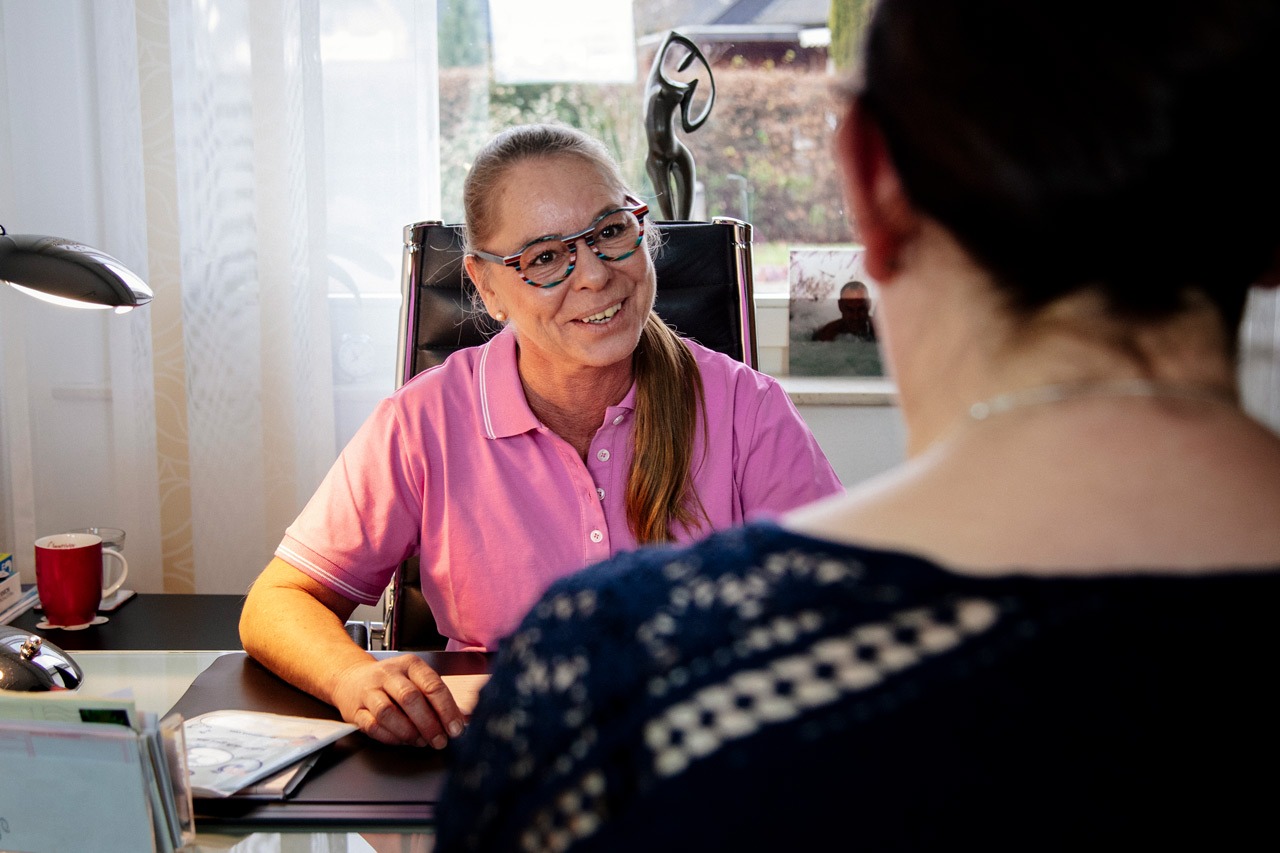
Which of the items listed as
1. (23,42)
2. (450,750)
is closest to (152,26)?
(23,42)

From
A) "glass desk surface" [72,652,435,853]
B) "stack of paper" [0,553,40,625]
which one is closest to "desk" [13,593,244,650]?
"stack of paper" [0,553,40,625]

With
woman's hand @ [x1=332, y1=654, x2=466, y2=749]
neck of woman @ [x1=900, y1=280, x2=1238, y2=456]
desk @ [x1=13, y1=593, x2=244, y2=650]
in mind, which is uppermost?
neck of woman @ [x1=900, y1=280, x2=1238, y2=456]

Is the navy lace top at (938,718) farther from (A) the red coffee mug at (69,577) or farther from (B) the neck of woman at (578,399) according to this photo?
(A) the red coffee mug at (69,577)

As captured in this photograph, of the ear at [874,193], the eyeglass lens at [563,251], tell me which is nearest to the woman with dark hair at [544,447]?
the eyeglass lens at [563,251]

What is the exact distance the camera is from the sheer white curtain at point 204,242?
2404mm

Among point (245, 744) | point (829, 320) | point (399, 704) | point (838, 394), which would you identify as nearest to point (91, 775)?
point (245, 744)

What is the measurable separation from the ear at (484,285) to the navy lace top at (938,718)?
3.94 feet

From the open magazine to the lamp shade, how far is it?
1.61 ft

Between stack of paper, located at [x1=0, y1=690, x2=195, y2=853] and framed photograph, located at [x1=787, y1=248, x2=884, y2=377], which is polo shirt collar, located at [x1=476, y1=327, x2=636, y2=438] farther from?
framed photograph, located at [x1=787, y1=248, x2=884, y2=377]

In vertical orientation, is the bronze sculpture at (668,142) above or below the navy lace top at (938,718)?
above

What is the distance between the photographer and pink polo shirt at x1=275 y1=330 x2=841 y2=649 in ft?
4.92

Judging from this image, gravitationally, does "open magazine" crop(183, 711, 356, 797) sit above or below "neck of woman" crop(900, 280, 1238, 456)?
below

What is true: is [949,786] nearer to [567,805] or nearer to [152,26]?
[567,805]

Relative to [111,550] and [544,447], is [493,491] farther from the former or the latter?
[111,550]
